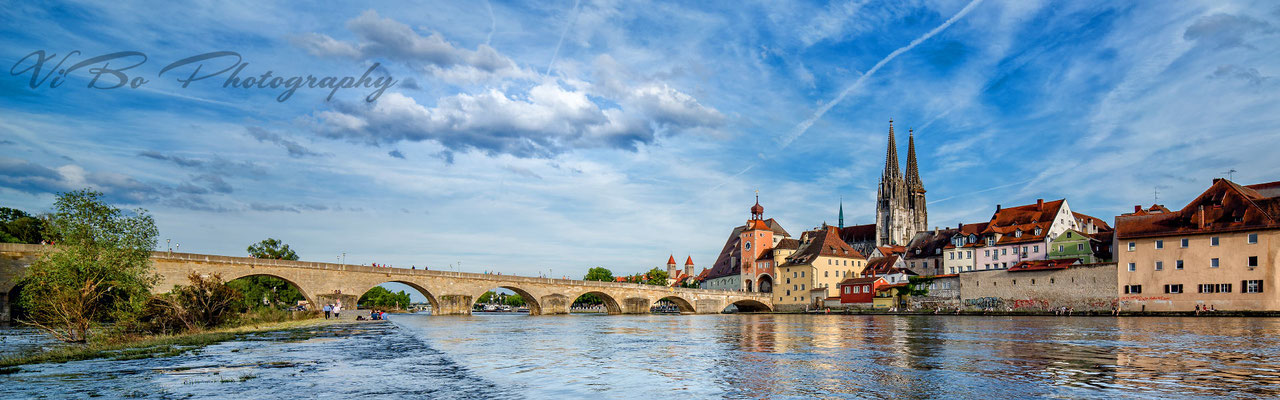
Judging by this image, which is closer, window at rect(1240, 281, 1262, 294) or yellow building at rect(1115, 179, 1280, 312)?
window at rect(1240, 281, 1262, 294)

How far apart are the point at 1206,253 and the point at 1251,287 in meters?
3.90

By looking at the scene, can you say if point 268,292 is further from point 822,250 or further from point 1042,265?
point 1042,265

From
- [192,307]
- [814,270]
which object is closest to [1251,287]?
[814,270]

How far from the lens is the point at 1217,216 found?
5988cm

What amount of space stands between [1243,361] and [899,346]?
8721mm

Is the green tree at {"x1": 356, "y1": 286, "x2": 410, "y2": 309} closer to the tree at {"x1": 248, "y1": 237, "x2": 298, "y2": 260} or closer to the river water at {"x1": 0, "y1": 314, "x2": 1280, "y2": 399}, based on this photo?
the tree at {"x1": 248, "y1": 237, "x2": 298, "y2": 260}

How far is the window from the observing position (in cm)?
5556

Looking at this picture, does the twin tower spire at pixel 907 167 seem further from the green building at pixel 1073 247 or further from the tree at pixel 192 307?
the tree at pixel 192 307

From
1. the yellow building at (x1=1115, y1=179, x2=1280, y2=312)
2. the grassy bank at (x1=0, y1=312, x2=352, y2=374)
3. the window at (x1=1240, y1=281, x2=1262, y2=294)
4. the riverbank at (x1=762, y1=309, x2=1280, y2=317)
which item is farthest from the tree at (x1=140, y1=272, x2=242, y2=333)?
the window at (x1=1240, y1=281, x2=1262, y2=294)

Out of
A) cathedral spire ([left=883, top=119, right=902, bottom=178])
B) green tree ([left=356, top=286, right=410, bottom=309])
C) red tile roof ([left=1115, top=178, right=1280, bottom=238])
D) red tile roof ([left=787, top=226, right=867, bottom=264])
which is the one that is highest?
cathedral spire ([left=883, top=119, right=902, bottom=178])

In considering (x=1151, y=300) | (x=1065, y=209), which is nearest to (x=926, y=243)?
(x=1065, y=209)

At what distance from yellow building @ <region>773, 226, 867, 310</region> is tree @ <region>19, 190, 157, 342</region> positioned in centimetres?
8843

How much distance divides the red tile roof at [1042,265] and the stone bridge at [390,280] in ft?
133

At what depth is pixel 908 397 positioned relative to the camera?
11.5 meters
